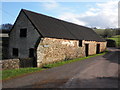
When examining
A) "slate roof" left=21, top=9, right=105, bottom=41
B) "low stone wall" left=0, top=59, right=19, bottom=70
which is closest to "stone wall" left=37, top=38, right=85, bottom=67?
"slate roof" left=21, top=9, right=105, bottom=41

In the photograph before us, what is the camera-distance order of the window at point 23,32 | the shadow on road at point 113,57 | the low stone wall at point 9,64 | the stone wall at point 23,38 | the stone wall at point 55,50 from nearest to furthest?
the low stone wall at point 9,64 < the stone wall at point 55,50 < the stone wall at point 23,38 < the window at point 23,32 < the shadow on road at point 113,57

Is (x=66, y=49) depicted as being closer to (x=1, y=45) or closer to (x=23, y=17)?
(x=23, y=17)

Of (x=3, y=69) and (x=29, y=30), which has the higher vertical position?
(x=29, y=30)

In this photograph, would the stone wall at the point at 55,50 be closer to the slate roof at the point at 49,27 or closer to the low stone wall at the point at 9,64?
the slate roof at the point at 49,27

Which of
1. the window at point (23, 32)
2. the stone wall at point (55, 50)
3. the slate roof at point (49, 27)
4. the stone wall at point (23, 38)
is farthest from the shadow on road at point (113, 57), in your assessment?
the window at point (23, 32)

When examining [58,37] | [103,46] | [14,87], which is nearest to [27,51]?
[58,37]

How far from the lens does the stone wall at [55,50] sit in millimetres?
14508

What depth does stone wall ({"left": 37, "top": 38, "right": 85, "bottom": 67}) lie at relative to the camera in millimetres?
14508

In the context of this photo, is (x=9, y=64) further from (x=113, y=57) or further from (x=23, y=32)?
(x=113, y=57)

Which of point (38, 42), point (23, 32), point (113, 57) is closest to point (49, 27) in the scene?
point (23, 32)

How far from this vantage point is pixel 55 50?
1653cm

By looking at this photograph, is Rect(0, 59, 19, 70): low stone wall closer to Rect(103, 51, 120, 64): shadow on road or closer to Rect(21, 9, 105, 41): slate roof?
Rect(21, 9, 105, 41): slate roof

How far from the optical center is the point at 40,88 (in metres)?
7.16

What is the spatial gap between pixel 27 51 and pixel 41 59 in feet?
10.6
